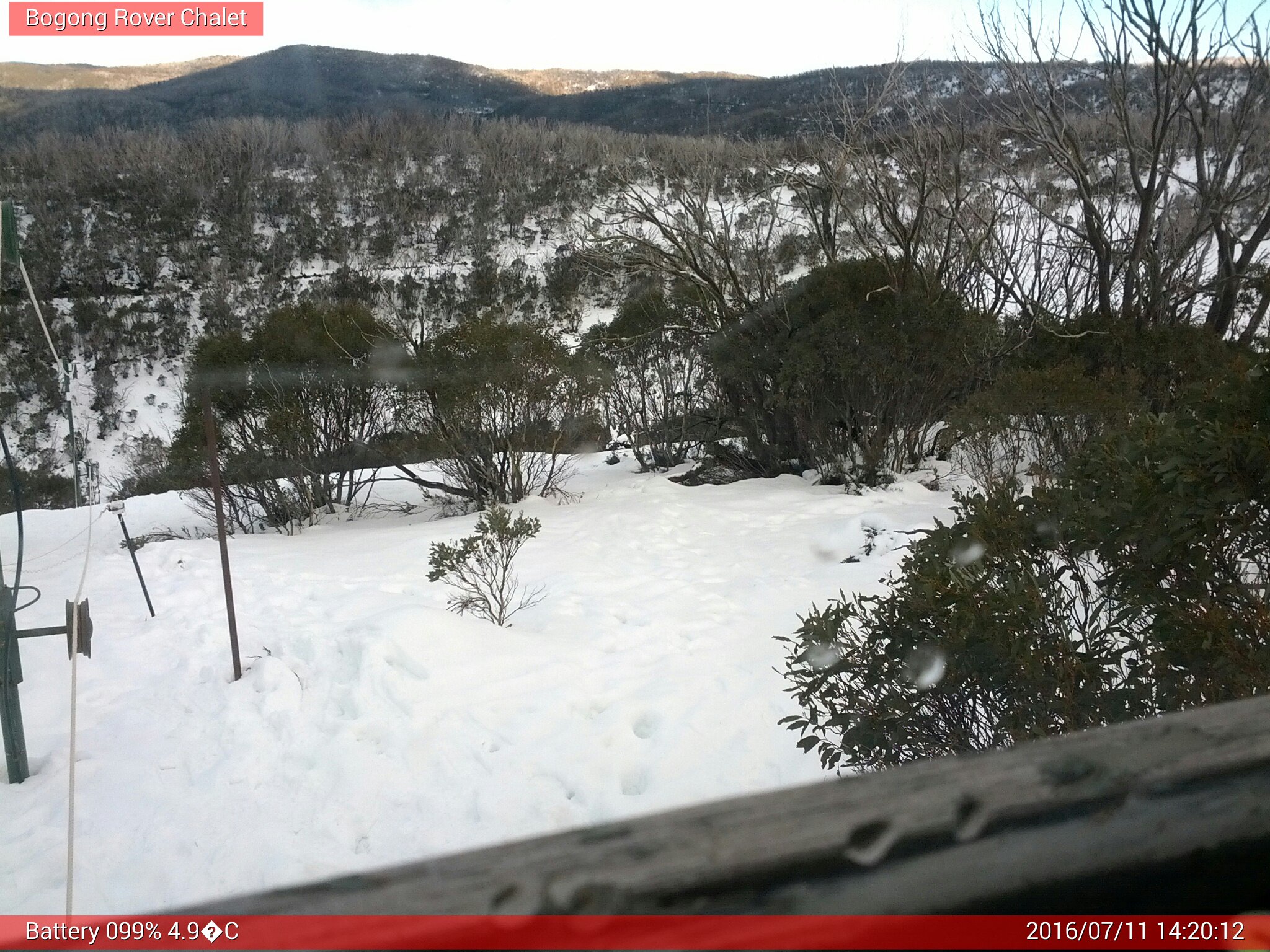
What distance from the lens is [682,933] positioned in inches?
15.4

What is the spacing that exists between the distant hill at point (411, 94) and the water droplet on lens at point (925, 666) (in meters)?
21.0

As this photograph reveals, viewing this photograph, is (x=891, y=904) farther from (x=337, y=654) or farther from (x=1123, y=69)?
(x=1123, y=69)

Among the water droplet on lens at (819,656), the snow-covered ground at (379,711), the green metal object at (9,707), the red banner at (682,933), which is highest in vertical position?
the red banner at (682,933)

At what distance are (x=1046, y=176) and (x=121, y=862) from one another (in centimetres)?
1560

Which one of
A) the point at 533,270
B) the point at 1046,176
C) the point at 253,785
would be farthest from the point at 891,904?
the point at 533,270

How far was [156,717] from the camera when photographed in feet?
11.0

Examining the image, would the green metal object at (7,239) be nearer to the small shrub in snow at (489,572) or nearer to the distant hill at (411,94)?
the small shrub in snow at (489,572)

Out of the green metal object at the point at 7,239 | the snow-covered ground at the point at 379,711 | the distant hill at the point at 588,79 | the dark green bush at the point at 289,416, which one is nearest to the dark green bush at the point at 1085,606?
the snow-covered ground at the point at 379,711

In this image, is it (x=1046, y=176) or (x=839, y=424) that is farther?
(x=1046, y=176)

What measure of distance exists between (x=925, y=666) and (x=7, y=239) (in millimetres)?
3708

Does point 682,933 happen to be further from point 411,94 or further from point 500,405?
point 411,94

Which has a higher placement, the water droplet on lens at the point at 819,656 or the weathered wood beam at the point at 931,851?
the weathered wood beam at the point at 931,851

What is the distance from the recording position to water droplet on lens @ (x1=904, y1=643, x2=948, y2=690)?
2.01 m

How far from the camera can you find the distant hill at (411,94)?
24.4 metres
